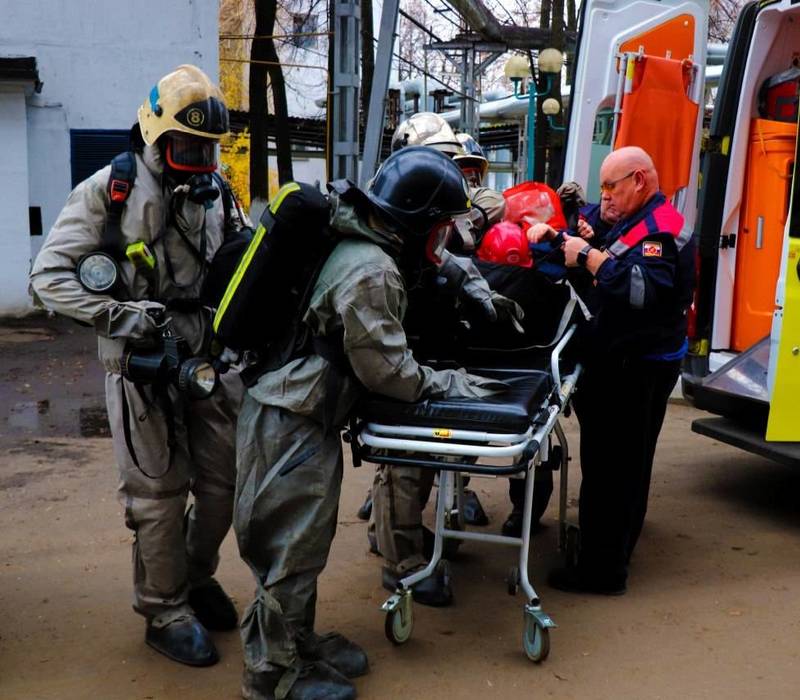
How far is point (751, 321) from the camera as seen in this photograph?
6.41 metres

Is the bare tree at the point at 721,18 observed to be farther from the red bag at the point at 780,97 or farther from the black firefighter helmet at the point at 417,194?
the black firefighter helmet at the point at 417,194

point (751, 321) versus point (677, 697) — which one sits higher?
point (751, 321)

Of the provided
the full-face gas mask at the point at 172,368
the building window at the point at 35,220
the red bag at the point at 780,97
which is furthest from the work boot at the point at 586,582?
the building window at the point at 35,220

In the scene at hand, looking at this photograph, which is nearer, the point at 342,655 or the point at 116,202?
the point at 116,202

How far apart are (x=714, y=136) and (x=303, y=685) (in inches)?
164

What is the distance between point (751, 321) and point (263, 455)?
4006 mm

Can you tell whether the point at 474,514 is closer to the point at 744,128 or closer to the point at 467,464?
the point at 467,464

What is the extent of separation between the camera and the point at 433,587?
4.40 metres

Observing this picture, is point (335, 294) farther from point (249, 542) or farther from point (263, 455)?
point (249, 542)

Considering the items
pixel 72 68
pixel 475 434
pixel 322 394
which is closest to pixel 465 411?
pixel 475 434

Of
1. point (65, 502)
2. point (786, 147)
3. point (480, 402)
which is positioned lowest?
point (65, 502)

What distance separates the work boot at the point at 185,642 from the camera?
3775 millimetres

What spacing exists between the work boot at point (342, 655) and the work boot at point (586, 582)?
1.14 m

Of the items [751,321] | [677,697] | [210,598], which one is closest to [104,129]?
[751,321]
